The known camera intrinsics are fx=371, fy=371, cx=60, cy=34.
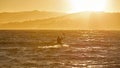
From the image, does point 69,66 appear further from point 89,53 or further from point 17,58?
point 89,53

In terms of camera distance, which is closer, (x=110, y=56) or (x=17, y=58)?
(x=17, y=58)

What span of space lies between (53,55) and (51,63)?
10054 millimetres

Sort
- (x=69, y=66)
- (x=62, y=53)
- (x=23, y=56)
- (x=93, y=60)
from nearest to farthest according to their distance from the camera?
(x=69, y=66) < (x=93, y=60) < (x=23, y=56) < (x=62, y=53)

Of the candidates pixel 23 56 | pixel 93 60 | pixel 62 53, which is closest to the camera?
pixel 93 60

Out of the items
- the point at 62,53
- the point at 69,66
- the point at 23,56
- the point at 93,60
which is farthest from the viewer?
the point at 62,53

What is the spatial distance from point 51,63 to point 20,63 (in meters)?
4.82

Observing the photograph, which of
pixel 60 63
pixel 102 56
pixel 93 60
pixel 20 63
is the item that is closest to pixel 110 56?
pixel 102 56

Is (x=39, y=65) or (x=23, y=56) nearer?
(x=39, y=65)

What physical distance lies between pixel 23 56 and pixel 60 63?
10732mm

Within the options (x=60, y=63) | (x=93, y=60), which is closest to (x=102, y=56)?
(x=93, y=60)

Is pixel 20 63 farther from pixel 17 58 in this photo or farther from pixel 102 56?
pixel 102 56

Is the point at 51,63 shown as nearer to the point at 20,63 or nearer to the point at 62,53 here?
the point at 20,63

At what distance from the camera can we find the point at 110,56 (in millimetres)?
67938

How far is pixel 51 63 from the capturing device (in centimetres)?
5784
